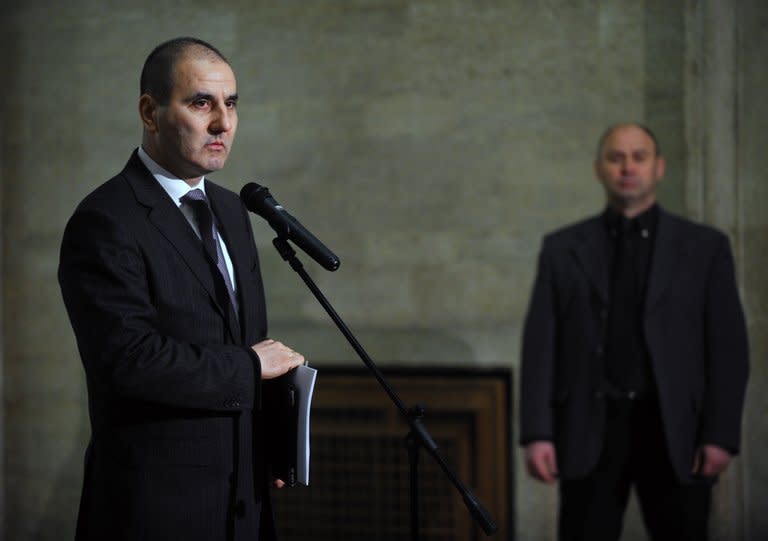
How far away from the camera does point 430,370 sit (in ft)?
13.6

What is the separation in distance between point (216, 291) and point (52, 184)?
8.63 ft

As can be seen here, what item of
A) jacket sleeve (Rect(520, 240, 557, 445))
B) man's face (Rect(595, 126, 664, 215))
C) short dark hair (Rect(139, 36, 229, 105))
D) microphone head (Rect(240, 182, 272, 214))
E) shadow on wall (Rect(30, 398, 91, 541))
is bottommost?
shadow on wall (Rect(30, 398, 91, 541))

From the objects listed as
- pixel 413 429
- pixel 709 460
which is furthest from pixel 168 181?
pixel 709 460

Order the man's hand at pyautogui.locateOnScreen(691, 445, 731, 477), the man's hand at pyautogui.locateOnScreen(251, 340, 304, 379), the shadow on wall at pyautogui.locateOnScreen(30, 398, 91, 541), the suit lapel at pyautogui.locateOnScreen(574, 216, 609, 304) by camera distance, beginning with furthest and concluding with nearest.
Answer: the shadow on wall at pyautogui.locateOnScreen(30, 398, 91, 541), the suit lapel at pyautogui.locateOnScreen(574, 216, 609, 304), the man's hand at pyautogui.locateOnScreen(691, 445, 731, 477), the man's hand at pyautogui.locateOnScreen(251, 340, 304, 379)

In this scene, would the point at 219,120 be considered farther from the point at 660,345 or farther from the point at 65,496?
the point at 65,496

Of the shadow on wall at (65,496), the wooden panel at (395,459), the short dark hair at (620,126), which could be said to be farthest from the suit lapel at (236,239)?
the shadow on wall at (65,496)

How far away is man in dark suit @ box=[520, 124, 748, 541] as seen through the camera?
3.41 m

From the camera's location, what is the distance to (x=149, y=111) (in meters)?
2.11

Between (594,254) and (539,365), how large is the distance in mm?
469

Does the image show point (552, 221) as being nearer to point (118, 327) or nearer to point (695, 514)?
point (695, 514)

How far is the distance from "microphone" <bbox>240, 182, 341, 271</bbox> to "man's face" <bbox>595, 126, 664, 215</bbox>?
1.88 meters

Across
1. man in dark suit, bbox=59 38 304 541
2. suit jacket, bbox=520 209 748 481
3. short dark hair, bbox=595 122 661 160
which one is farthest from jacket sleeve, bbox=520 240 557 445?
man in dark suit, bbox=59 38 304 541

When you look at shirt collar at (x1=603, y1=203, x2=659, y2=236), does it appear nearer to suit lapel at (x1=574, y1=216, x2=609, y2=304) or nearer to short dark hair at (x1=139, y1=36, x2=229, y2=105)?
suit lapel at (x1=574, y1=216, x2=609, y2=304)

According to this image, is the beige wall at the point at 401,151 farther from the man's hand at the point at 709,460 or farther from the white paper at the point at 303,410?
the white paper at the point at 303,410
